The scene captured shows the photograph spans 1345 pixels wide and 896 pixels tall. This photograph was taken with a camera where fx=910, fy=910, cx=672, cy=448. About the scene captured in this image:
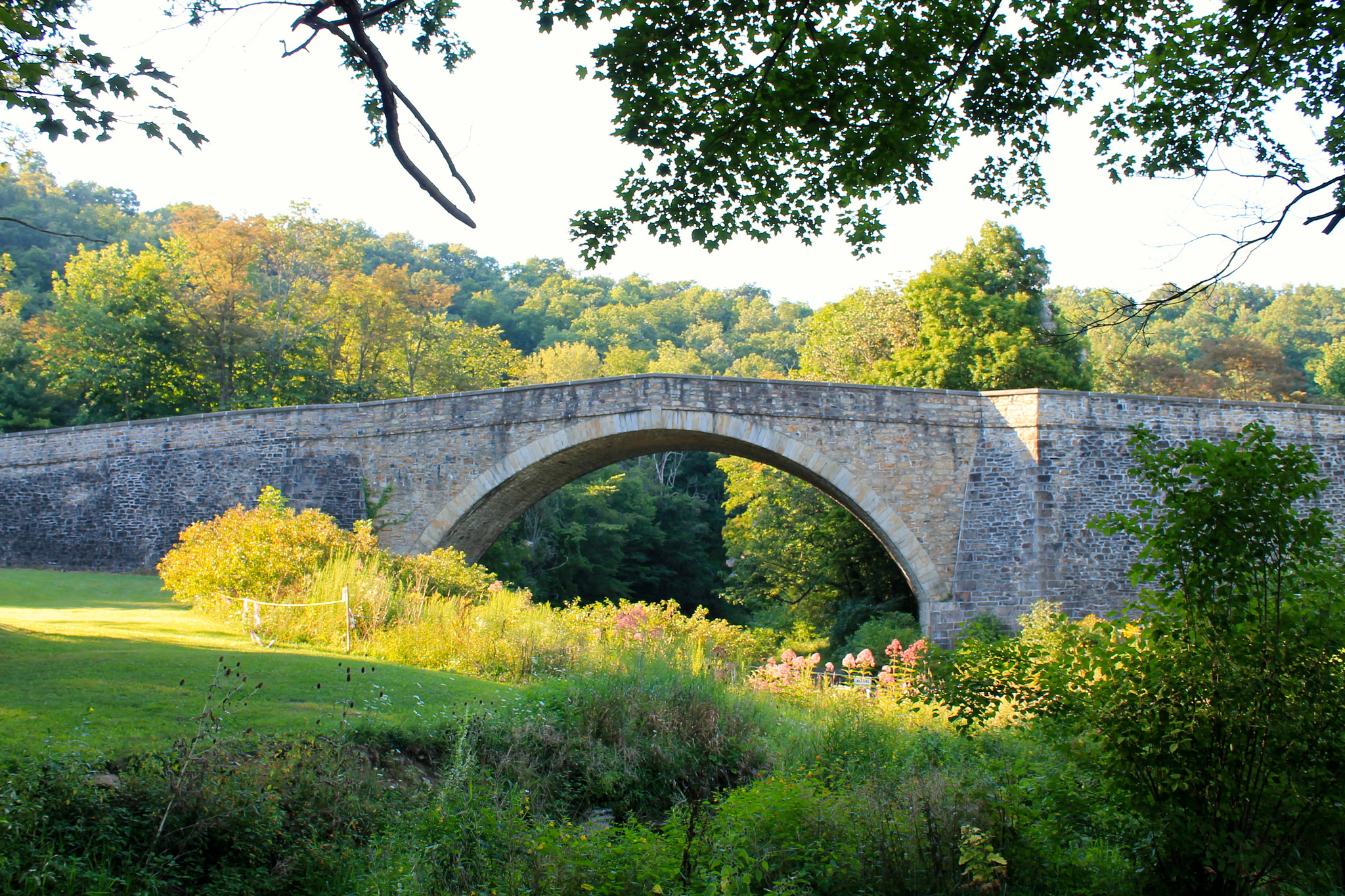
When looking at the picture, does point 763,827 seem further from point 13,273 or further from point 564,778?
point 13,273

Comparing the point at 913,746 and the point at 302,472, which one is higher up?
the point at 302,472

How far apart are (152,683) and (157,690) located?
9.6 inches

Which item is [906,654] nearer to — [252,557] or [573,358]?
[252,557]

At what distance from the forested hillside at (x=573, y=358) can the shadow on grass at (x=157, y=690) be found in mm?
9669

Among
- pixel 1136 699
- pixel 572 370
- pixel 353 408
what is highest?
pixel 572 370

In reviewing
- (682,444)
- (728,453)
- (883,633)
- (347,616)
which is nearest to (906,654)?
(347,616)

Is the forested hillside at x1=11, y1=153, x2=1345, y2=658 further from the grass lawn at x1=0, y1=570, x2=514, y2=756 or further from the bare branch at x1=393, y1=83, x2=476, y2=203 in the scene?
the bare branch at x1=393, y1=83, x2=476, y2=203

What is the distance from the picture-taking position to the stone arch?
15641 millimetres

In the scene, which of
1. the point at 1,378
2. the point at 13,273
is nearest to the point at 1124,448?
the point at 1,378

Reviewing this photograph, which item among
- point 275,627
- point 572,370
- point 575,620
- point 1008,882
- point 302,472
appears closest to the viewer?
point 1008,882

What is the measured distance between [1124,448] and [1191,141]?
11.0 metres

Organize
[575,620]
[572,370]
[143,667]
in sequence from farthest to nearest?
[572,370] → [575,620] → [143,667]

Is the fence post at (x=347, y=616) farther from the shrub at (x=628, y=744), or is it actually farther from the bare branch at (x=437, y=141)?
the bare branch at (x=437, y=141)

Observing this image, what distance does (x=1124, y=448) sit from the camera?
15.3 meters
